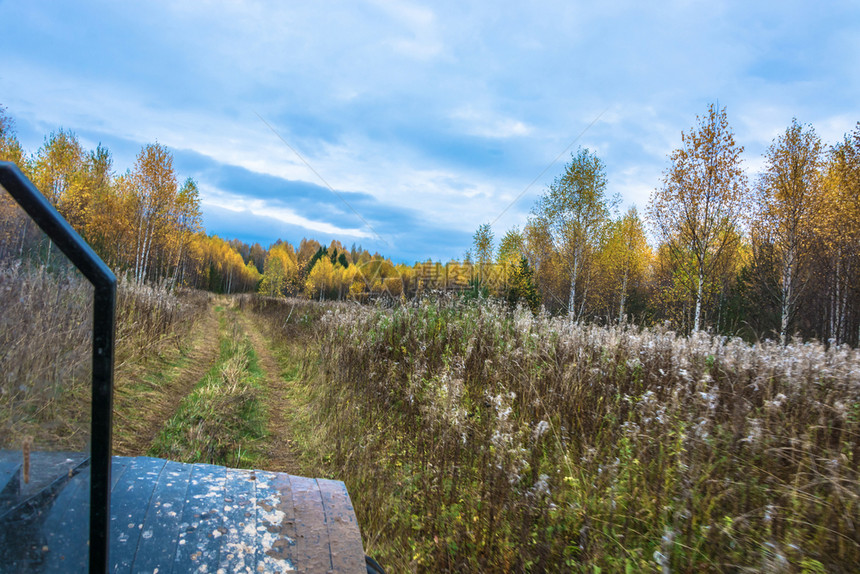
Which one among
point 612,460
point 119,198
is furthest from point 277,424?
point 119,198

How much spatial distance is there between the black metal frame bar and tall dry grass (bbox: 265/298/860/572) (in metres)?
2.29

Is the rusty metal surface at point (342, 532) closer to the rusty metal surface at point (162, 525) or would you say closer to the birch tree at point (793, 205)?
the rusty metal surface at point (162, 525)

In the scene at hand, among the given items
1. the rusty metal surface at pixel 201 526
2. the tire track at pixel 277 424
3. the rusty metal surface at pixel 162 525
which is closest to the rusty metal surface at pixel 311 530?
the rusty metal surface at pixel 201 526

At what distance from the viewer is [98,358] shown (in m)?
0.79

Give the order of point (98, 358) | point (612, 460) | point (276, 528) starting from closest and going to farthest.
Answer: point (98, 358)
point (276, 528)
point (612, 460)

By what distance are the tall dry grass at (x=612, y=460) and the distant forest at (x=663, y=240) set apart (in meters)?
2.97

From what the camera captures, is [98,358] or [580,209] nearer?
[98,358]

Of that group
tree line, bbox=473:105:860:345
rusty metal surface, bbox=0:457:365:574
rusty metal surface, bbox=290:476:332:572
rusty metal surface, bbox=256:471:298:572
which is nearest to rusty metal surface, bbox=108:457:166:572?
rusty metal surface, bbox=0:457:365:574

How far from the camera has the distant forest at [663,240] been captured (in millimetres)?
A: 15367

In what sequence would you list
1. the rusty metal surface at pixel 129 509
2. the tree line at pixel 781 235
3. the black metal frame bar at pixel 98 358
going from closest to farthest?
1. the black metal frame bar at pixel 98 358
2. the rusty metal surface at pixel 129 509
3. the tree line at pixel 781 235

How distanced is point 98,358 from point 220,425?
516cm

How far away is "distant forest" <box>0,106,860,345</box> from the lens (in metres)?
15.4

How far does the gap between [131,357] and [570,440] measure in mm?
7378

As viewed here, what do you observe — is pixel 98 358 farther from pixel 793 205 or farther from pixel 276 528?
pixel 793 205
